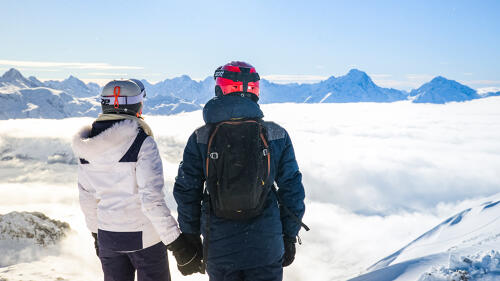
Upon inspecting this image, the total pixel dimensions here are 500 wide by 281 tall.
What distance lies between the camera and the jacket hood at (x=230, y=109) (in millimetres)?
3057

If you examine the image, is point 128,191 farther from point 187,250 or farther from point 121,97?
point 121,97

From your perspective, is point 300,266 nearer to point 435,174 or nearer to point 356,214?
point 356,214

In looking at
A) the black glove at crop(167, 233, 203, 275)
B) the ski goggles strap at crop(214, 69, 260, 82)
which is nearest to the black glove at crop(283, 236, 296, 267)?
the black glove at crop(167, 233, 203, 275)

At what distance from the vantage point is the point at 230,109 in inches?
120

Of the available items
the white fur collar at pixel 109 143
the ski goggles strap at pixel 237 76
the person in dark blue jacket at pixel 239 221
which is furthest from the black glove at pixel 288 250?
the white fur collar at pixel 109 143

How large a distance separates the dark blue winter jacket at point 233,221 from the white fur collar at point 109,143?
2.12ft

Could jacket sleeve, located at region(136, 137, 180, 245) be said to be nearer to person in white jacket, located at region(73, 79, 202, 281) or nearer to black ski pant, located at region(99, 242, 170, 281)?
person in white jacket, located at region(73, 79, 202, 281)

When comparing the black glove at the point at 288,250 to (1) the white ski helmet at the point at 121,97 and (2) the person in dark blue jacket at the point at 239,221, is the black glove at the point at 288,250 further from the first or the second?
(1) the white ski helmet at the point at 121,97

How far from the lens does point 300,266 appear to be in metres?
150

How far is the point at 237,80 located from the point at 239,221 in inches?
57.9

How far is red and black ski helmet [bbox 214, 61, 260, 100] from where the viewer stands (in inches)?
135

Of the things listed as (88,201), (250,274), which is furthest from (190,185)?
(88,201)

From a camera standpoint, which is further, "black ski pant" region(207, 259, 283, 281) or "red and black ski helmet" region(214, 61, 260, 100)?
"red and black ski helmet" region(214, 61, 260, 100)

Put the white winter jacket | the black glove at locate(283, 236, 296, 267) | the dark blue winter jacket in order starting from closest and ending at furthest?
1. the dark blue winter jacket
2. the white winter jacket
3. the black glove at locate(283, 236, 296, 267)
